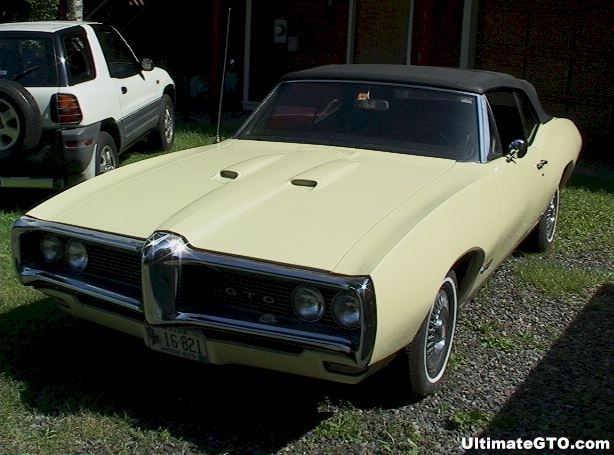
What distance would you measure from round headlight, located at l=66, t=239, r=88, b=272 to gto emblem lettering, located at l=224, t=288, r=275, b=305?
2.63 ft

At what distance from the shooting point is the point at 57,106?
706 cm

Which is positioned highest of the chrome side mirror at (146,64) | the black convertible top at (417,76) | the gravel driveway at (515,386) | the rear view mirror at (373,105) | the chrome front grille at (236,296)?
the black convertible top at (417,76)

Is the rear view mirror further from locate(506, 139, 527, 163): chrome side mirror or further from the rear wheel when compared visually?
the rear wheel

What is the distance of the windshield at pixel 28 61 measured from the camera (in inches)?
283

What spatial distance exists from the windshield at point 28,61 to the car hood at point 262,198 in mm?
2579

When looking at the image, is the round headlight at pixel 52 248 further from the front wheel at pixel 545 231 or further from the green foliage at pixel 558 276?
the front wheel at pixel 545 231

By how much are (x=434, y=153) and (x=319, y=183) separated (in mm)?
887

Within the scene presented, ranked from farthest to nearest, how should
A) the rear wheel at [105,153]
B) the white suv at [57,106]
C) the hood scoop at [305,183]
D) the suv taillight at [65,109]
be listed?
the rear wheel at [105,153], the suv taillight at [65,109], the white suv at [57,106], the hood scoop at [305,183]

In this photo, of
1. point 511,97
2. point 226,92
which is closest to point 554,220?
point 511,97

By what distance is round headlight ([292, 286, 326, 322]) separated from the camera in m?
3.44

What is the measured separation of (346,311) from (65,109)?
449cm

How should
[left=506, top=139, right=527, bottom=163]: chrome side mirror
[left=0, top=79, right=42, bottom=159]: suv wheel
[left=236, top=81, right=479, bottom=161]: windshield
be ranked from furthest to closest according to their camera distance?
[left=0, top=79, right=42, bottom=159]: suv wheel
[left=506, top=139, right=527, bottom=163]: chrome side mirror
[left=236, top=81, right=479, bottom=161]: windshield

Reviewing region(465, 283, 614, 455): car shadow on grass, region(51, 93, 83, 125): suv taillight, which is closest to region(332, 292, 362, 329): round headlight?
region(465, 283, 614, 455): car shadow on grass

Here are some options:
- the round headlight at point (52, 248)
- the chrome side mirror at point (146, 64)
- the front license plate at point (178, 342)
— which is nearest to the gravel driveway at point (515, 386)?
the front license plate at point (178, 342)
